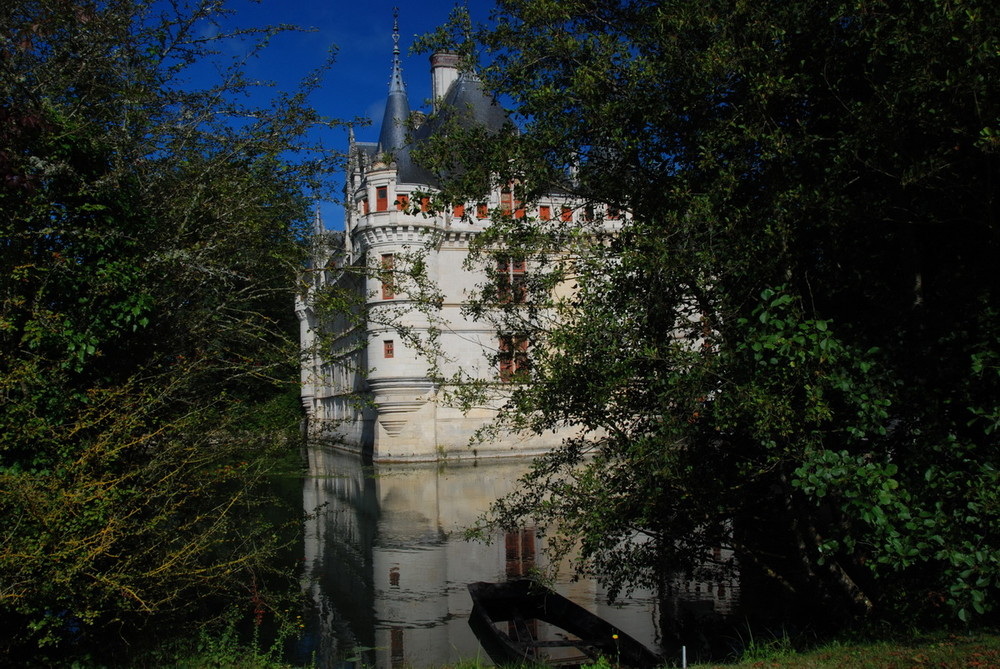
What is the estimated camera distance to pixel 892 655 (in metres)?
4.86

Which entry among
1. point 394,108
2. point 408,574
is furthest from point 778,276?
point 394,108

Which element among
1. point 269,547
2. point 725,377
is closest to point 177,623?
point 269,547

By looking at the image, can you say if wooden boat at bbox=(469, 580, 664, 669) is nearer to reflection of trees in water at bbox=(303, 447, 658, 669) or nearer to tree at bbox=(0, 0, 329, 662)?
reflection of trees in water at bbox=(303, 447, 658, 669)

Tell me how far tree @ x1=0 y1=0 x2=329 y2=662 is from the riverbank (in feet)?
13.1

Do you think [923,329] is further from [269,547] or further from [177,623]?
[177,623]

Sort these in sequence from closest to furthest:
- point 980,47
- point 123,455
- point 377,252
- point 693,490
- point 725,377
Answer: point 980,47, point 725,377, point 123,455, point 693,490, point 377,252

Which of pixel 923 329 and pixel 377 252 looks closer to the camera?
pixel 923 329

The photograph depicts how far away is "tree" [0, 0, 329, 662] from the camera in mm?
5219

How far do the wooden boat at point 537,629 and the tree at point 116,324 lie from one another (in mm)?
2430

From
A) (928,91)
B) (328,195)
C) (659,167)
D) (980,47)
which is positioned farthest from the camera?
(328,195)

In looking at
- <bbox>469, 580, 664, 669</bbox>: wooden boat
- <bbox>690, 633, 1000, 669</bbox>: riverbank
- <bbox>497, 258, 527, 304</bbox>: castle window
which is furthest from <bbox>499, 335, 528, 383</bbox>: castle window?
<bbox>690, 633, 1000, 669</bbox>: riverbank

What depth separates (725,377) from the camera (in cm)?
553

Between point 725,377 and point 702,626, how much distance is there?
3673 millimetres

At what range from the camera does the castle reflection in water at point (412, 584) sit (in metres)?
7.90
